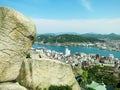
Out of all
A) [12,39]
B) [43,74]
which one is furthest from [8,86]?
[43,74]

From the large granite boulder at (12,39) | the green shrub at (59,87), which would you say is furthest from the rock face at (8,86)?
the green shrub at (59,87)

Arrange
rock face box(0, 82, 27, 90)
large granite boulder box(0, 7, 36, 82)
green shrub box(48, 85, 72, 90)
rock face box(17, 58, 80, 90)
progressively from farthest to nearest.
→ green shrub box(48, 85, 72, 90)
rock face box(17, 58, 80, 90)
rock face box(0, 82, 27, 90)
large granite boulder box(0, 7, 36, 82)

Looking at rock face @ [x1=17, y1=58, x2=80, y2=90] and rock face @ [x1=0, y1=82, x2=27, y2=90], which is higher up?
rock face @ [x1=0, y1=82, x2=27, y2=90]

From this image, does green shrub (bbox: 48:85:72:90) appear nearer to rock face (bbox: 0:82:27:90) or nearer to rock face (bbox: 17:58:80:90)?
rock face (bbox: 17:58:80:90)

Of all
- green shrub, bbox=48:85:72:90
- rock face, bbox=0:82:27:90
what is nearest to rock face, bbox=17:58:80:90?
green shrub, bbox=48:85:72:90

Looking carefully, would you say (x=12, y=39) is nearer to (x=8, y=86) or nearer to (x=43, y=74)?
(x=8, y=86)

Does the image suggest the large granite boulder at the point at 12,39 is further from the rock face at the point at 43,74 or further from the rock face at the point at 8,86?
the rock face at the point at 43,74

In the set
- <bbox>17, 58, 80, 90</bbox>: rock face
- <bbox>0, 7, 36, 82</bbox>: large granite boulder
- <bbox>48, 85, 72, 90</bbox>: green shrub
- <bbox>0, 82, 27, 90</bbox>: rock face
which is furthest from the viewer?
<bbox>48, 85, 72, 90</bbox>: green shrub
